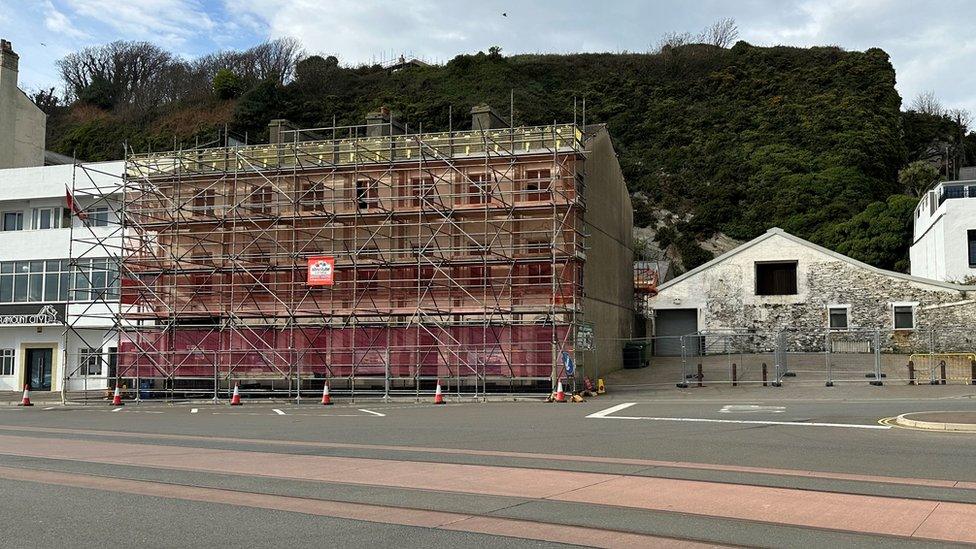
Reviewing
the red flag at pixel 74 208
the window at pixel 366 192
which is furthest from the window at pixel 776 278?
the red flag at pixel 74 208

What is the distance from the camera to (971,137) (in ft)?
281

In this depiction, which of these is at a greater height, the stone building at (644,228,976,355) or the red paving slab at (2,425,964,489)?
the stone building at (644,228,976,355)

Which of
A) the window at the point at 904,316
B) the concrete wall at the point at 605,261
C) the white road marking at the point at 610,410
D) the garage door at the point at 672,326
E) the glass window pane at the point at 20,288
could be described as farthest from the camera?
the garage door at the point at 672,326

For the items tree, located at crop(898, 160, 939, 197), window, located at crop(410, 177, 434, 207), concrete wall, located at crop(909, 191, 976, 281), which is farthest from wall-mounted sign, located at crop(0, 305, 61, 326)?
tree, located at crop(898, 160, 939, 197)

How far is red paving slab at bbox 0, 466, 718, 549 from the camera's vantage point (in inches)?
300

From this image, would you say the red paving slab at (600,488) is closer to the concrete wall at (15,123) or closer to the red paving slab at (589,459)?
the red paving slab at (589,459)

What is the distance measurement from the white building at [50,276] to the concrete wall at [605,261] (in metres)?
20.9

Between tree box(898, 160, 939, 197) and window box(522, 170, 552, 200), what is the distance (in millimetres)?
48889

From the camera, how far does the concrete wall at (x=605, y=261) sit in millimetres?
34406

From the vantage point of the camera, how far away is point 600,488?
10.3m

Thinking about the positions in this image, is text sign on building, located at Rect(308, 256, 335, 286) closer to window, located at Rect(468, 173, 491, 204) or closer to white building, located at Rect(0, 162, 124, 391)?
window, located at Rect(468, 173, 491, 204)

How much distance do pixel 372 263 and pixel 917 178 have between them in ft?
178

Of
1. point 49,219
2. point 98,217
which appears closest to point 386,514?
point 98,217

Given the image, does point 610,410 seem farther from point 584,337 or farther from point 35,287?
point 35,287
